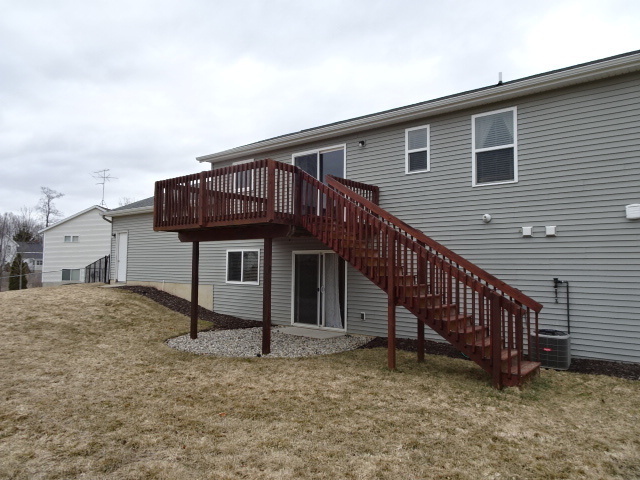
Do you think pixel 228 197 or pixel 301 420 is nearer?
pixel 301 420

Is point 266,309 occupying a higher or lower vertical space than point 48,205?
lower

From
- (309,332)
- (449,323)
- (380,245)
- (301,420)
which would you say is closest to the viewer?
(301,420)

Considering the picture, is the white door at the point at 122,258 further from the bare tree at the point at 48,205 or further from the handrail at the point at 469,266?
the bare tree at the point at 48,205

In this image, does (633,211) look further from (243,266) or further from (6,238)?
(6,238)

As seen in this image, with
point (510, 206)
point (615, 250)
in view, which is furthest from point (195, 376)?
point (615, 250)

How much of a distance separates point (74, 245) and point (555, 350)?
952 inches

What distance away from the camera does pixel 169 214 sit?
8.79 m

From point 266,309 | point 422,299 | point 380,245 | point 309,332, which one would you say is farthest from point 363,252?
point 309,332

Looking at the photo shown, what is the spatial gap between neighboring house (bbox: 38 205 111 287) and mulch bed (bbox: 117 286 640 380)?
29.6ft

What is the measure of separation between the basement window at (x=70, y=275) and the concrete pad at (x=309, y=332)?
17.6 metres

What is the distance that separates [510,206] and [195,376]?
602cm

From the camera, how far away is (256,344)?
831cm

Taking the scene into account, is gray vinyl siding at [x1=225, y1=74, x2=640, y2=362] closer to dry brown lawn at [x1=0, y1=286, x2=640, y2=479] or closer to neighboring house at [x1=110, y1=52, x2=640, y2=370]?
neighboring house at [x1=110, y1=52, x2=640, y2=370]

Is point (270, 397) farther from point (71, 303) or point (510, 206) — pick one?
point (71, 303)
